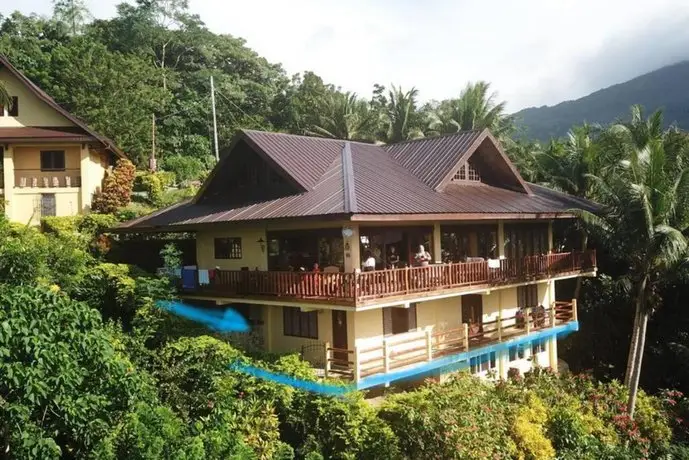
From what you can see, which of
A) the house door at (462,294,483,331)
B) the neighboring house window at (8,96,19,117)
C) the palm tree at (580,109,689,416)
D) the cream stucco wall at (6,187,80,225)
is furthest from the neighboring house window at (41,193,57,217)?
the palm tree at (580,109,689,416)

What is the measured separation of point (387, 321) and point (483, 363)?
5446mm

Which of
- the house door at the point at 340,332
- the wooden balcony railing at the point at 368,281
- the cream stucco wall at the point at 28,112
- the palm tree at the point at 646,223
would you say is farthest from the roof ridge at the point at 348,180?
the cream stucco wall at the point at 28,112

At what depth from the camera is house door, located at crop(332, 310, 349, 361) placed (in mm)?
17828

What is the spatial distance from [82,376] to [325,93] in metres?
39.7

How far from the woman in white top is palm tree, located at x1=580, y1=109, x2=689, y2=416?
900 centimetres

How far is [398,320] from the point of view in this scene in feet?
62.0

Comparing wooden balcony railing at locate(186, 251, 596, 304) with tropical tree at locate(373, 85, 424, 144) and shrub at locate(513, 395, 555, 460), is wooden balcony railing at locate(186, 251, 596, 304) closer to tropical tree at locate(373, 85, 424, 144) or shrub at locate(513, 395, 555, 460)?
shrub at locate(513, 395, 555, 460)

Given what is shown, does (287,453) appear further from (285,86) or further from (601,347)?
(285,86)

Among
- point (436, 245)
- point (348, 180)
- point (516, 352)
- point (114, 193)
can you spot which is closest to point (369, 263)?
point (348, 180)

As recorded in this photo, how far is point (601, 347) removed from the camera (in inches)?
1110

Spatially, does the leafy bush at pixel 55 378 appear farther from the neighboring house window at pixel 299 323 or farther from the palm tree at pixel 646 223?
the palm tree at pixel 646 223

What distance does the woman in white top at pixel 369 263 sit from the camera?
1708 centimetres

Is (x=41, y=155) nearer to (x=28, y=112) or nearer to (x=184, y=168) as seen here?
(x=28, y=112)

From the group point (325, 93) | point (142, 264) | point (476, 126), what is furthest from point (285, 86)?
point (142, 264)
